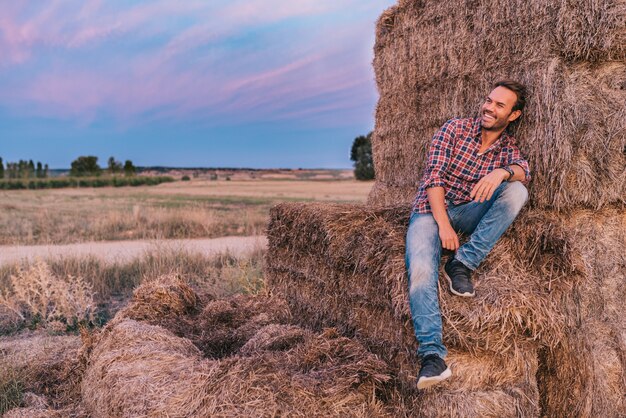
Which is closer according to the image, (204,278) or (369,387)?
(369,387)

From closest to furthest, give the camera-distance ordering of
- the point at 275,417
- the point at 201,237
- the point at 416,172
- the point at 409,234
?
the point at 275,417 < the point at 409,234 < the point at 416,172 < the point at 201,237

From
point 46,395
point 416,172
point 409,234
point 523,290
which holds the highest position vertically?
point 416,172

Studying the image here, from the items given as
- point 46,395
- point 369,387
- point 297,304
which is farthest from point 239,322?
point 369,387

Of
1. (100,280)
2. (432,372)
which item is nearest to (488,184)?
(432,372)

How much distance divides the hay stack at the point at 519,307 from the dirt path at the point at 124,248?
610 cm

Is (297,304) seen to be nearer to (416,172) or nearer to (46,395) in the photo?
(416,172)

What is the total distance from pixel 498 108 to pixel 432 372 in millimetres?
2045

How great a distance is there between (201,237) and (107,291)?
7172 mm

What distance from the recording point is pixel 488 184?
401 cm

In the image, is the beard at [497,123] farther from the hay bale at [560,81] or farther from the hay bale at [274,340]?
the hay bale at [274,340]

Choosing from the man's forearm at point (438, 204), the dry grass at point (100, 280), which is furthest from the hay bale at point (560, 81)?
the dry grass at point (100, 280)

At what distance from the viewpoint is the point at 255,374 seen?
368 centimetres

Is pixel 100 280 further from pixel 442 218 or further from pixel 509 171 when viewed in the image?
pixel 509 171

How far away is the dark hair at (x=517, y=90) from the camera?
423 cm
